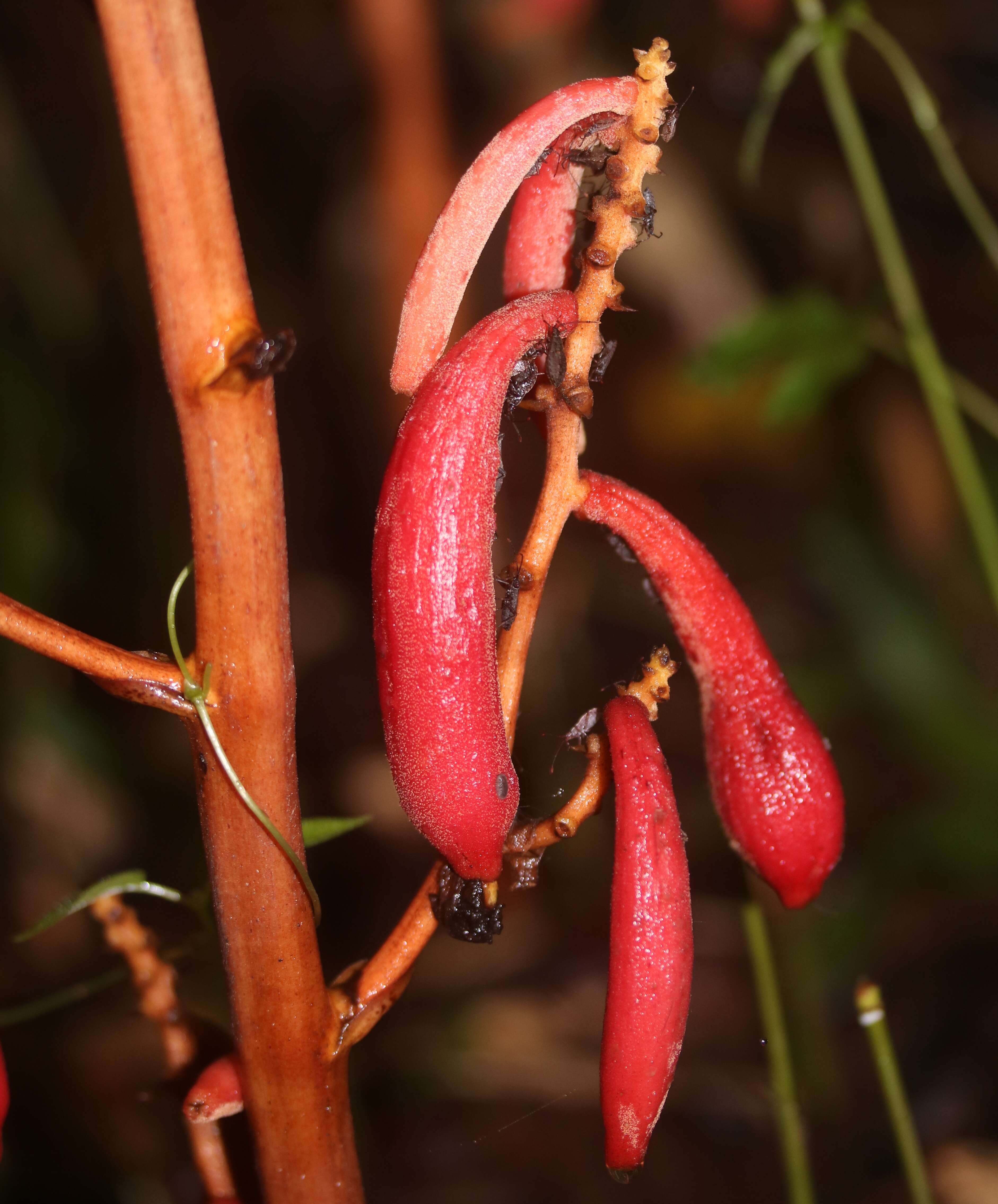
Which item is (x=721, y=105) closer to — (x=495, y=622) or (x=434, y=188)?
(x=434, y=188)

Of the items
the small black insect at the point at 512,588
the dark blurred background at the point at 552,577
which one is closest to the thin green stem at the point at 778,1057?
the small black insect at the point at 512,588

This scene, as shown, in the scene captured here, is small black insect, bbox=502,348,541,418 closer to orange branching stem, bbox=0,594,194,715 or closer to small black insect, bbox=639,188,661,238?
small black insect, bbox=639,188,661,238

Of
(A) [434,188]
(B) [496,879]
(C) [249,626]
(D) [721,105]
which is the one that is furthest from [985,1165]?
(D) [721,105]

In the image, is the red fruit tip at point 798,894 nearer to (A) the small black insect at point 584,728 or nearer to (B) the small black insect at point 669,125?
(A) the small black insect at point 584,728

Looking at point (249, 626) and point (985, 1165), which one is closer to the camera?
point (249, 626)

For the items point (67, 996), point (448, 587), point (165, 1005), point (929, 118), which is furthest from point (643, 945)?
point (929, 118)

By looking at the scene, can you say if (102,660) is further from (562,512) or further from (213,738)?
(562,512)
